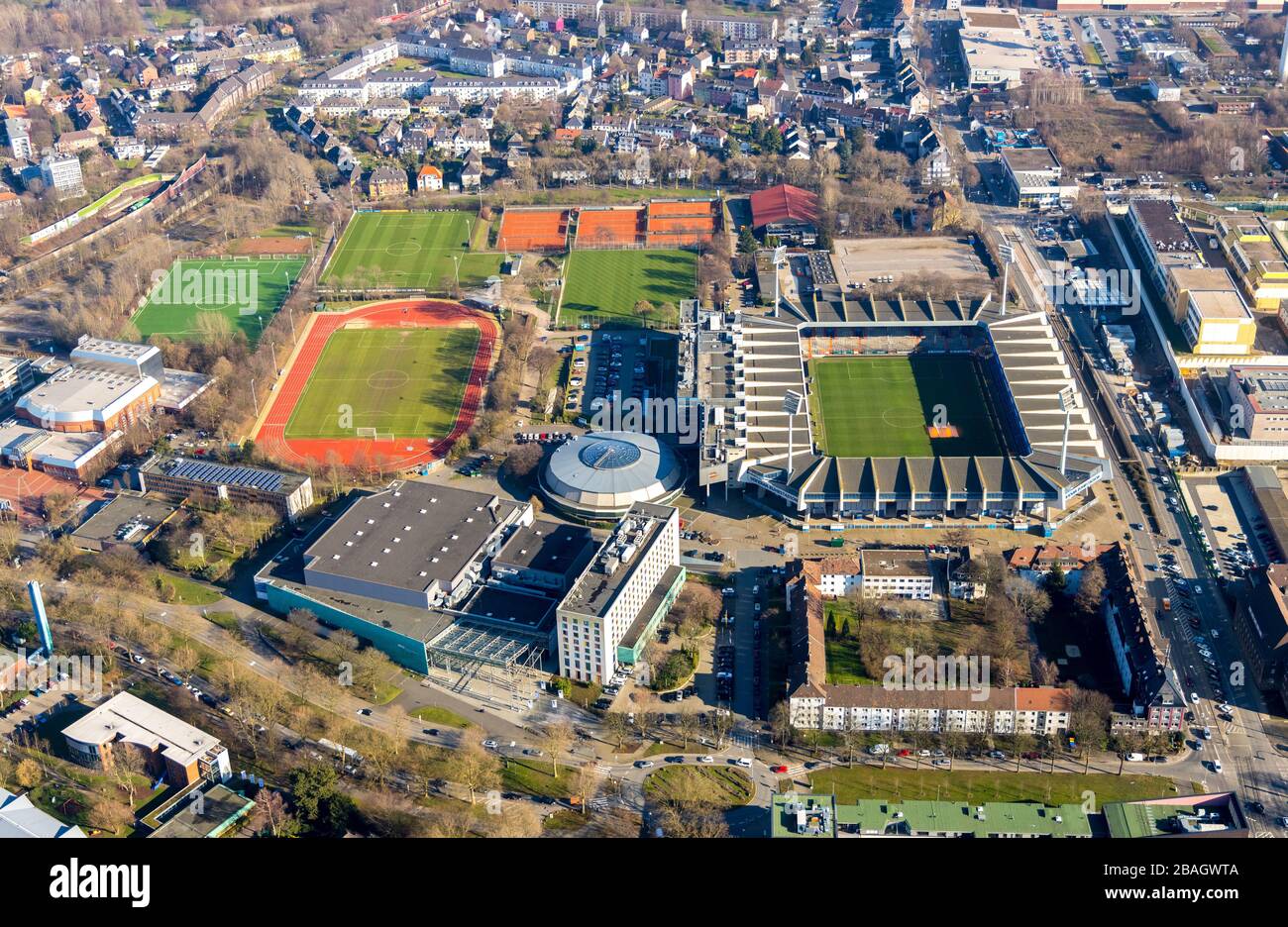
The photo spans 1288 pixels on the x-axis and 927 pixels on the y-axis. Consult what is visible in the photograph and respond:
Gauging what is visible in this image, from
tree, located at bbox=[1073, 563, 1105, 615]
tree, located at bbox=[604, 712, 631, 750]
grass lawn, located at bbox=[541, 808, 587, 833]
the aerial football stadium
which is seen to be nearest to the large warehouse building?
tree, located at bbox=[604, 712, 631, 750]

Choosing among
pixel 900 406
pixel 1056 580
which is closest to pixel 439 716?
pixel 1056 580

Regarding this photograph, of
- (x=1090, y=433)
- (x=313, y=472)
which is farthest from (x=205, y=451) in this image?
(x=1090, y=433)

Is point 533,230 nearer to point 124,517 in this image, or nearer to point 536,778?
point 124,517

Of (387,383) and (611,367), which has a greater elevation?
(611,367)

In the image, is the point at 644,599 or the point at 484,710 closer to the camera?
the point at 484,710

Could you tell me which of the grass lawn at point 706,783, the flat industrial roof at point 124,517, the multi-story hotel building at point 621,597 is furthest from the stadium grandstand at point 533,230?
the grass lawn at point 706,783

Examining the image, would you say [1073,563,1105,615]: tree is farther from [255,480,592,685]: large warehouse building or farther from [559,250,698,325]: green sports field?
[559,250,698,325]: green sports field
